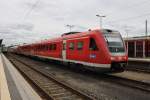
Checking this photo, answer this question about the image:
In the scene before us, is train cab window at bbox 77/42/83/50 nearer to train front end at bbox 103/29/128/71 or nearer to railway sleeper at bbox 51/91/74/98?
train front end at bbox 103/29/128/71

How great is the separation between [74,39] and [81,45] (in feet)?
4.83

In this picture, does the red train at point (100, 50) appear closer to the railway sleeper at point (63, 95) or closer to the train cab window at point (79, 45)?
the train cab window at point (79, 45)

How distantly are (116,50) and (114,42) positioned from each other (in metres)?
0.56

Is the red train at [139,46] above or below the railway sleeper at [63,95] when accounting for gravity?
above

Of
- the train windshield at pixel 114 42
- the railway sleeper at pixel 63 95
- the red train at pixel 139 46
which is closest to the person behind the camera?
the railway sleeper at pixel 63 95

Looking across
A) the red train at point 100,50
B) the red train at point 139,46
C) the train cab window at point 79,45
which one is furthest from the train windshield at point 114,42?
the red train at point 139,46

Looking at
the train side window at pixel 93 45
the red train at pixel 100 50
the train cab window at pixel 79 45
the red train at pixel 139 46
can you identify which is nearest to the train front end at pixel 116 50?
the red train at pixel 100 50

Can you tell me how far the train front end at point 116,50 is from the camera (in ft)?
42.5

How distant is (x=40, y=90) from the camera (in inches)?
404

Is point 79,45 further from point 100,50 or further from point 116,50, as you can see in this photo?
point 116,50

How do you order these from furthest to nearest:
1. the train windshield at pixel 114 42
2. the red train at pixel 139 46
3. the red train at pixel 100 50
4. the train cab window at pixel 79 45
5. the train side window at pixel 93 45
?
the red train at pixel 139 46 → the train cab window at pixel 79 45 → the train side window at pixel 93 45 → the train windshield at pixel 114 42 → the red train at pixel 100 50

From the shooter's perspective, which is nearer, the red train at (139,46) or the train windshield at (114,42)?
the train windshield at (114,42)

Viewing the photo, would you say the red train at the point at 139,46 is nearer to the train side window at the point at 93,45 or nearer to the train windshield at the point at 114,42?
the train windshield at the point at 114,42

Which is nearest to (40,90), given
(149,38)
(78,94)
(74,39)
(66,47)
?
(78,94)
